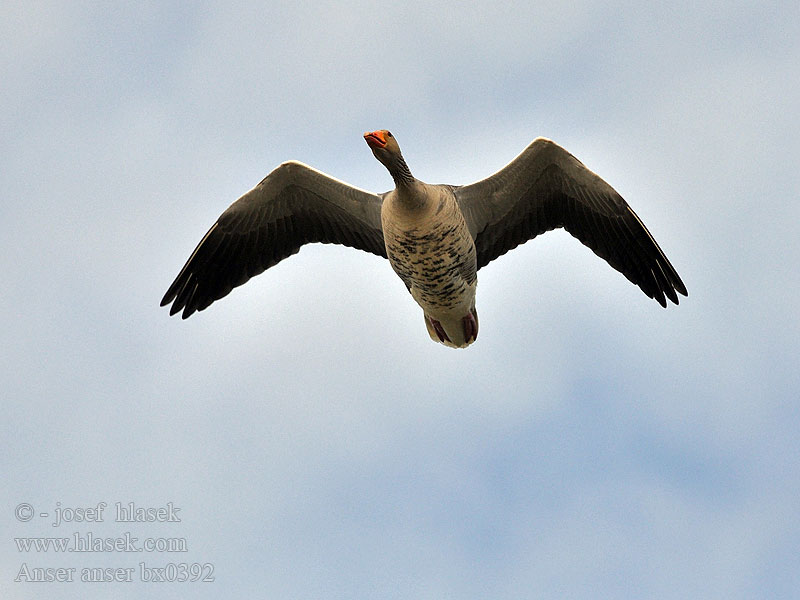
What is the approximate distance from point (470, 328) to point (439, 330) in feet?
1.45

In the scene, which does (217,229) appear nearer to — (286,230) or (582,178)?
(286,230)

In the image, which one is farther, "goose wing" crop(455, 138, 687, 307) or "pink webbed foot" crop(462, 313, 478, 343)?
"pink webbed foot" crop(462, 313, 478, 343)

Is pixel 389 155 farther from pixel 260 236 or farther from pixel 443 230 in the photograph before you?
pixel 260 236

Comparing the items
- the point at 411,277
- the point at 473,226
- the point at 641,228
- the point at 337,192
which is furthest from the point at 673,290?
the point at 337,192

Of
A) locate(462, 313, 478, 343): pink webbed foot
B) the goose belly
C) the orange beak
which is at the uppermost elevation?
the orange beak

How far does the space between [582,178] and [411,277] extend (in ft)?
9.04

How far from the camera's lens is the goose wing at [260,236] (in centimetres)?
1384

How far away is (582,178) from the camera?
43.6 ft

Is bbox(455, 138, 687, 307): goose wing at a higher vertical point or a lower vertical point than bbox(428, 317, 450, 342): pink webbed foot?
higher

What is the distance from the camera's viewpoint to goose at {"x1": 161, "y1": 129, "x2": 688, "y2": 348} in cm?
1242

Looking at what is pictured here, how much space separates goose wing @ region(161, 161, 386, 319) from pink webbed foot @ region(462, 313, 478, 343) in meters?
1.52

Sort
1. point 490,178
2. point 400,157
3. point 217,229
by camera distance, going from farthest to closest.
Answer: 1. point 217,229
2. point 490,178
3. point 400,157

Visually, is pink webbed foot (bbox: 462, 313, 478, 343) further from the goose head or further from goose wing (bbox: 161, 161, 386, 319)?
the goose head

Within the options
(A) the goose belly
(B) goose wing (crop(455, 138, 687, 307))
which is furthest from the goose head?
(B) goose wing (crop(455, 138, 687, 307))
